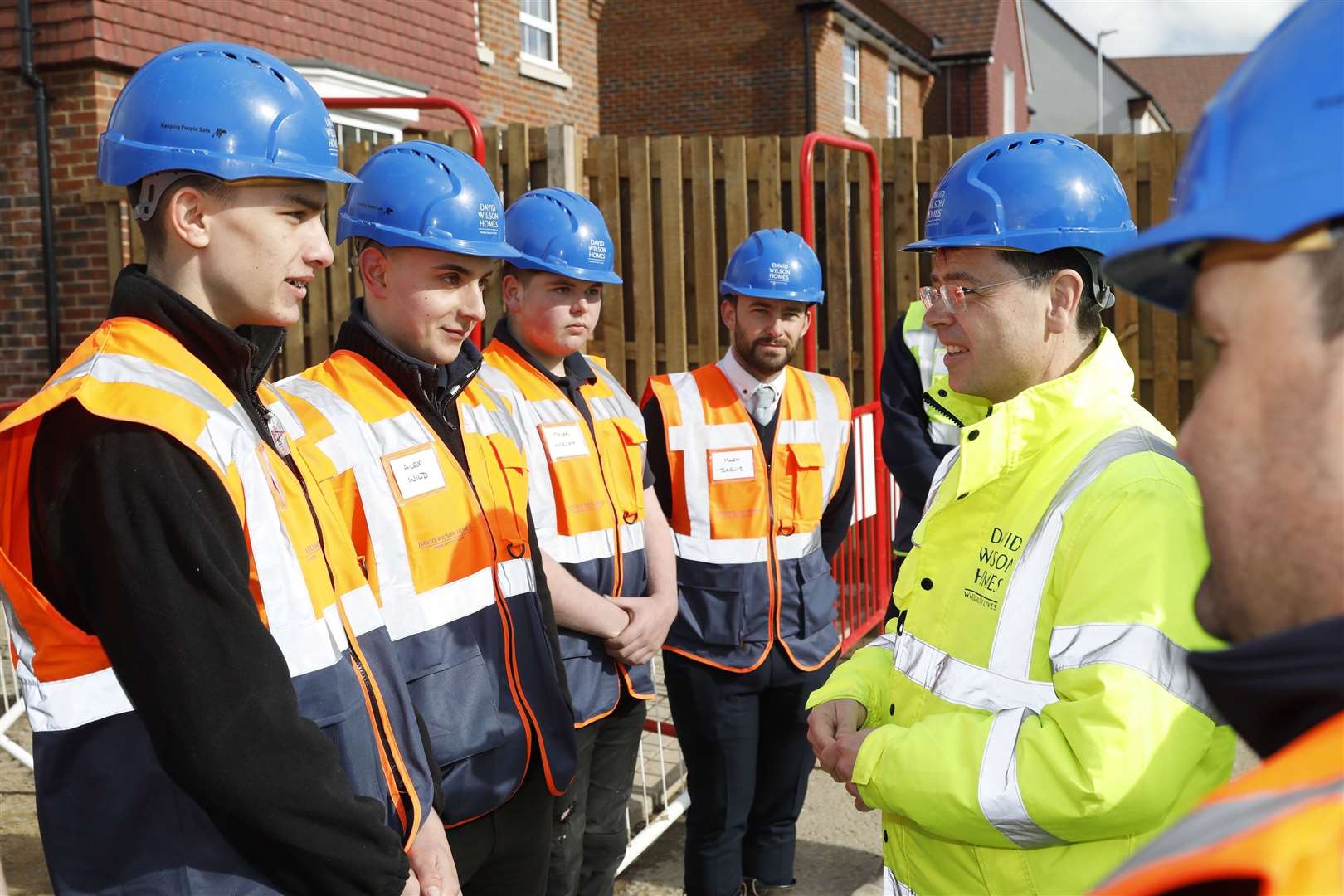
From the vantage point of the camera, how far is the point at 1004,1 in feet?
98.6

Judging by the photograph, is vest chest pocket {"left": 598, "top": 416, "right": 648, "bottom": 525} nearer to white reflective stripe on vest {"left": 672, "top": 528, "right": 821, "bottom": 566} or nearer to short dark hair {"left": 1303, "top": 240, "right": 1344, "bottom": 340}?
white reflective stripe on vest {"left": 672, "top": 528, "right": 821, "bottom": 566}

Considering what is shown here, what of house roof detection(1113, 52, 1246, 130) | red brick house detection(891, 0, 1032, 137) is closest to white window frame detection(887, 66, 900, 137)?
red brick house detection(891, 0, 1032, 137)

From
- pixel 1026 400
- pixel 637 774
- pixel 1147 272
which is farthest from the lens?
pixel 637 774

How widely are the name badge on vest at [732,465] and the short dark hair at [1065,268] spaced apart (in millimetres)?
2181

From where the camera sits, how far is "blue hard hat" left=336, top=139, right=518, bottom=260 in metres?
2.88

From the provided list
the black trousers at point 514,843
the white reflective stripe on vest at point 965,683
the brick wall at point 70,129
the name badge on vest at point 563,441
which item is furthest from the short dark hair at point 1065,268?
the brick wall at point 70,129

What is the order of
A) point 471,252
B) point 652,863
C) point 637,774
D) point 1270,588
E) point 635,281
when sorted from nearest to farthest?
point 1270,588 → point 471,252 → point 652,863 → point 637,774 → point 635,281

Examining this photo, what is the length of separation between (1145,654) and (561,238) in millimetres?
2711

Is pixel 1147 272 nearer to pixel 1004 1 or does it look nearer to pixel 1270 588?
pixel 1270 588

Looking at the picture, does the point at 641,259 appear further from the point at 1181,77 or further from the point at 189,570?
the point at 1181,77

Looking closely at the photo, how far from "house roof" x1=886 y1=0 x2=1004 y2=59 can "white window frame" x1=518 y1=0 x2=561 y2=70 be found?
1438 cm

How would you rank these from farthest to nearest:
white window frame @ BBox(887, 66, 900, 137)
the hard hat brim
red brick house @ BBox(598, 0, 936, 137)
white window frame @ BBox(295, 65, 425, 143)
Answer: white window frame @ BBox(887, 66, 900, 137), red brick house @ BBox(598, 0, 936, 137), white window frame @ BBox(295, 65, 425, 143), the hard hat brim

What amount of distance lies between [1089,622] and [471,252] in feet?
6.04

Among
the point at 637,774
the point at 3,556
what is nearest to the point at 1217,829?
the point at 3,556
